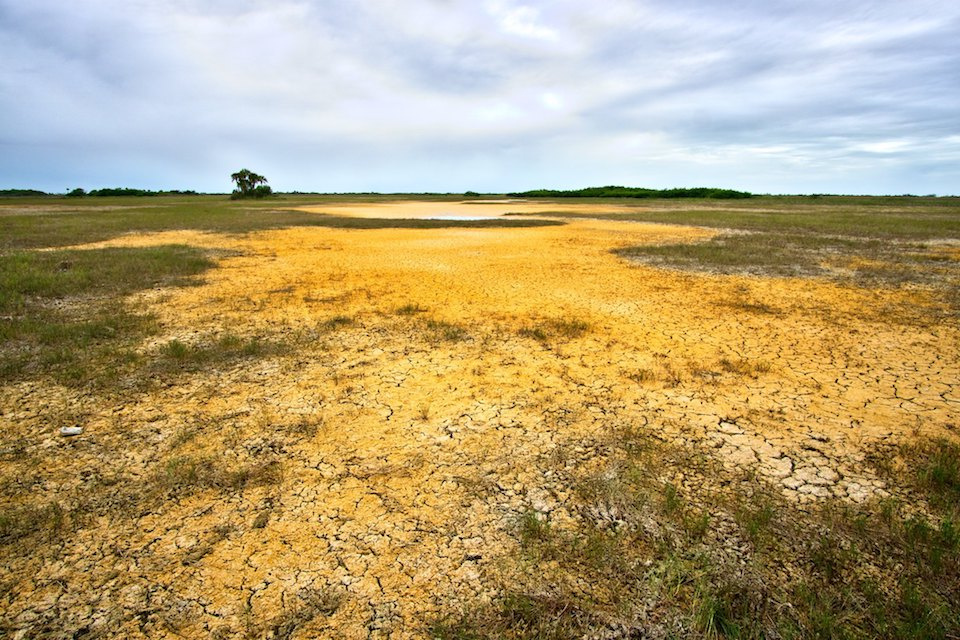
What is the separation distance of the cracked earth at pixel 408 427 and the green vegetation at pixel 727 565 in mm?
200

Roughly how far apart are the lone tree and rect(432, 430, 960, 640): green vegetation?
237 ft

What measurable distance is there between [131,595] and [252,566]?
64 cm

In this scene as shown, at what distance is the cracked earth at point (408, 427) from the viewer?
2684mm

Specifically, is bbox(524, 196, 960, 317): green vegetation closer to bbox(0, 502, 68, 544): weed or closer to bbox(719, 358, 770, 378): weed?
bbox(719, 358, 770, 378): weed

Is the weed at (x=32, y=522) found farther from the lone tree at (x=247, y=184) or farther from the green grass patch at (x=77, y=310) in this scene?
the lone tree at (x=247, y=184)

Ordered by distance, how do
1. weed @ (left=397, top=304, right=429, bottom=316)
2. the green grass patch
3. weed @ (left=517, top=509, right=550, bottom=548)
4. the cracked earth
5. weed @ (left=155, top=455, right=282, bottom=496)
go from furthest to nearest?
1. weed @ (left=397, top=304, right=429, bottom=316)
2. the green grass patch
3. weed @ (left=155, top=455, right=282, bottom=496)
4. weed @ (left=517, top=509, right=550, bottom=548)
5. the cracked earth

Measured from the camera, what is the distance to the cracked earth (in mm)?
2684

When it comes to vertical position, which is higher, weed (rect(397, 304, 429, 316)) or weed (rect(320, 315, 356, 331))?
weed (rect(397, 304, 429, 316))

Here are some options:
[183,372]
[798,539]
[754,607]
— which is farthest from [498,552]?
[183,372]

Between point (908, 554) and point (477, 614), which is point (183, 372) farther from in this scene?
point (908, 554)

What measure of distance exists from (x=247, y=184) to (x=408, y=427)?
7177 centimetres

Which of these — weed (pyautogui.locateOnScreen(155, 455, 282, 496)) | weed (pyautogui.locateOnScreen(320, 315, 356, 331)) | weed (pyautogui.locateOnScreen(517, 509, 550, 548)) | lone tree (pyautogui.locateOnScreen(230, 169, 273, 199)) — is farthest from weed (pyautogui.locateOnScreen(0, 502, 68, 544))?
lone tree (pyautogui.locateOnScreen(230, 169, 273, 199))

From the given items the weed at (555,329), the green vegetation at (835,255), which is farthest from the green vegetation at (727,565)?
the green vegetation at (835,255)

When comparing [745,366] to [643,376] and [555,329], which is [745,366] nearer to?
[643,376]
